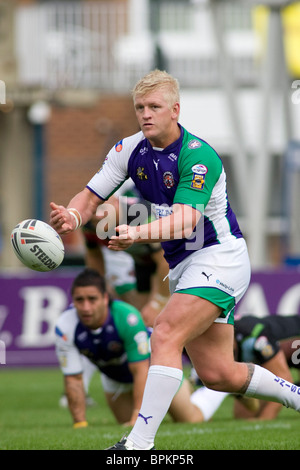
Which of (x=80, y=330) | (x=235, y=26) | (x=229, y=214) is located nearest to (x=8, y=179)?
(x=235, y=26)

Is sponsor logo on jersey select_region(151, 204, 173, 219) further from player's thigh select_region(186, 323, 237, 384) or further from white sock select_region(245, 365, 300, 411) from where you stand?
white sock select_region(245, 365, 300, 411)

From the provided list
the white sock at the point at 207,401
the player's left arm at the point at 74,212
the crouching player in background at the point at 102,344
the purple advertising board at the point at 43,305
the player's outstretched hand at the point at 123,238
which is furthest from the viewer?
the purple advertising board at the point at 43,305

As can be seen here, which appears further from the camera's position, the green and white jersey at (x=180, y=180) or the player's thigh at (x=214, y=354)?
the player's thigh at (x=214, y=354)

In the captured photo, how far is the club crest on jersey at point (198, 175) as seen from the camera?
5543 millimetres

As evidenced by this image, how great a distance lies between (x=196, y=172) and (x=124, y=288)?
4977 mm

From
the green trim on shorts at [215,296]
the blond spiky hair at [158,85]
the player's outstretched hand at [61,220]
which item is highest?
the blond spiky hair at [158,85]

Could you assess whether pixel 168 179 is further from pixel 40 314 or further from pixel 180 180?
pixel 40 314

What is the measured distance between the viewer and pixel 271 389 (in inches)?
Result: 231

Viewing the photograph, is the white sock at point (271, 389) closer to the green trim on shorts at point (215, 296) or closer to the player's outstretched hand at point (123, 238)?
the green trim on shorts at point (215, 296)

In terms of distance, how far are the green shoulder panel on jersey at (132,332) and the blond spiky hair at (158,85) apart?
113 inches

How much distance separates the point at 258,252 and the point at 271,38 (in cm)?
347

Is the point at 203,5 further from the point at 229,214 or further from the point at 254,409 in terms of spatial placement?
the point at 229,214

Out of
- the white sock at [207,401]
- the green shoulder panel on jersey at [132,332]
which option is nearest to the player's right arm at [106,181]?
the green shoulder panel on jersey at [132,332]

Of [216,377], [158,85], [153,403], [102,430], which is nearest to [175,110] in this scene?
[158,85]
